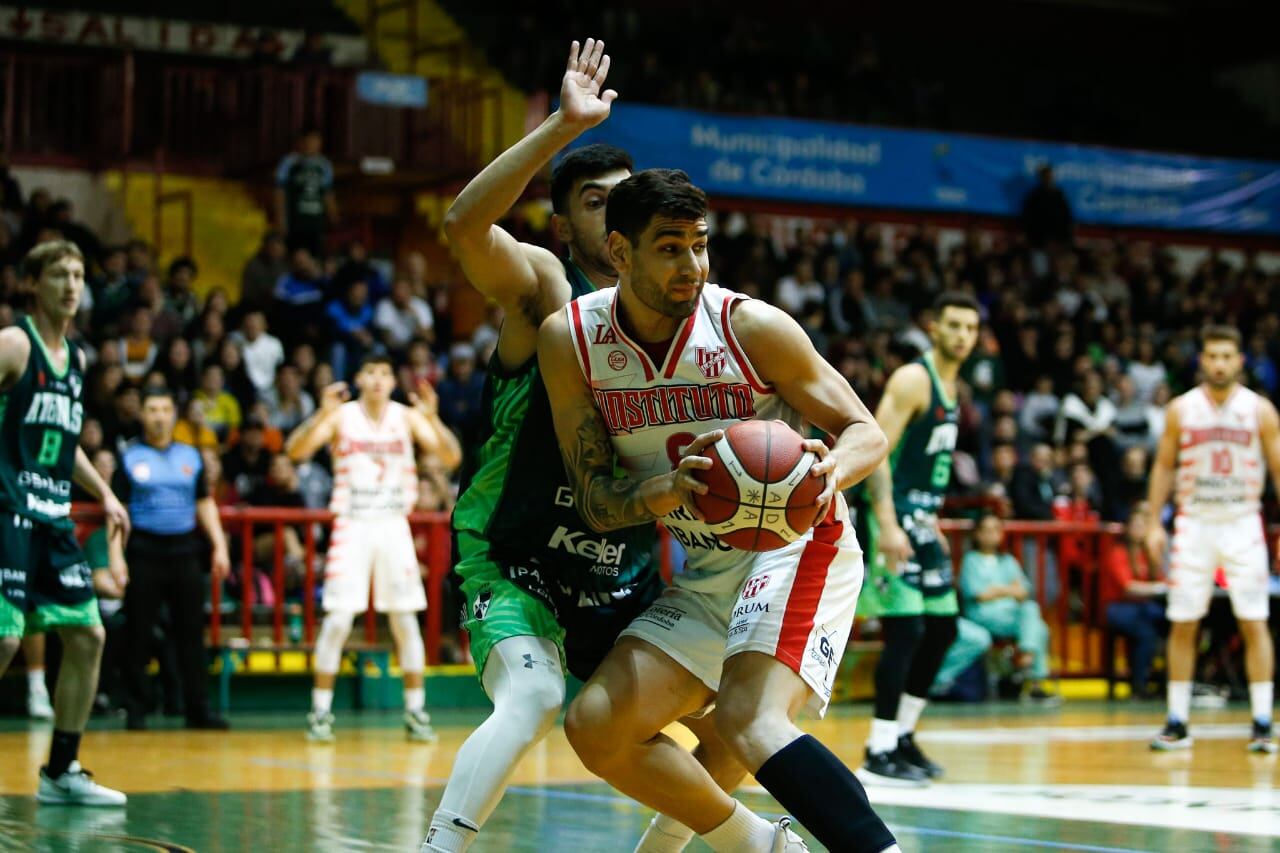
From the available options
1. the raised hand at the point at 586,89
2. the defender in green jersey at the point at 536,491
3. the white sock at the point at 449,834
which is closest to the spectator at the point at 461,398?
the defender in green jersey at the point at 536,491

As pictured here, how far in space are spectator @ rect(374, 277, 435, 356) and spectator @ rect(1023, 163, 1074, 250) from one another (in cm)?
903

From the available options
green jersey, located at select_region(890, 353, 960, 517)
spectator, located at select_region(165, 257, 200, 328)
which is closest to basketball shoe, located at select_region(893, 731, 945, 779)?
green jersey, located at select_region(890, 353, 960, 517)

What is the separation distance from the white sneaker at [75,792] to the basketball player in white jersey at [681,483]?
333 centimetres

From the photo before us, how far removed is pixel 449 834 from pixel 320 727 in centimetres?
642

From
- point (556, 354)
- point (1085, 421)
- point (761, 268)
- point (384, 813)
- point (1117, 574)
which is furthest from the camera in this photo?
point (761, 268)

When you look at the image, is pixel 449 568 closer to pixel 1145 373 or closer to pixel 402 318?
pixel 402 318

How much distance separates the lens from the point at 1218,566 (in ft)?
36.0

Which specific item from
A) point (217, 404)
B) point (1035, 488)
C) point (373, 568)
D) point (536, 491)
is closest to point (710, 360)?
point (536, 491)

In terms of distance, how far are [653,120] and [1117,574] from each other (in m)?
8.26

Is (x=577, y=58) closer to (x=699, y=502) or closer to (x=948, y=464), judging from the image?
(x=699, y=502)

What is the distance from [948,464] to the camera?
30.1 feet

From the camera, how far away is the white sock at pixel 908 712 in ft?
29.5

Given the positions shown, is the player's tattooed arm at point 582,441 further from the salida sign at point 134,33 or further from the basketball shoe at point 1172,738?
the salida sign at point 134,33

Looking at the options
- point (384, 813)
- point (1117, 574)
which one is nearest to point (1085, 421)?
point (1117, 574)
